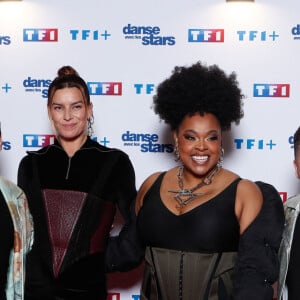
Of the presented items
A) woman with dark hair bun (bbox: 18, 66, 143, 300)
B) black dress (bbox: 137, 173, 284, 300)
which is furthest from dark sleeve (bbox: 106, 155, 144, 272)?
black dress (bbox: 137, 173, 284, 300)

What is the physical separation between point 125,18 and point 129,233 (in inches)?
47.1

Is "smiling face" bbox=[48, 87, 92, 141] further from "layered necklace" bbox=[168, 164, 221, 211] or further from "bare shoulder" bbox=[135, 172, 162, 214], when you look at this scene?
"layered necklace" bbox=[168, 164, 221, 211]

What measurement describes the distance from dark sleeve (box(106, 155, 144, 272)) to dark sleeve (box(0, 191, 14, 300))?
391mm

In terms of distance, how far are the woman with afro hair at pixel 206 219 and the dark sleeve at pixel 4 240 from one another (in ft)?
1.42

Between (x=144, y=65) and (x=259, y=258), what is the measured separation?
134 cm

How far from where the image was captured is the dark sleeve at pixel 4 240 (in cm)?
185

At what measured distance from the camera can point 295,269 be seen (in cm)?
181

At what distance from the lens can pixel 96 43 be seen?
2.79 metres

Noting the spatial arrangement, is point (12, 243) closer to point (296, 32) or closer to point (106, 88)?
point (106, 88)

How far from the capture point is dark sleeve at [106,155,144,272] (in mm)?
2062

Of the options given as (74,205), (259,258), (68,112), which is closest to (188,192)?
(259,258)

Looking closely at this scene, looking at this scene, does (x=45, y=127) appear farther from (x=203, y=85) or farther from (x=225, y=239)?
(x=225, y=239)

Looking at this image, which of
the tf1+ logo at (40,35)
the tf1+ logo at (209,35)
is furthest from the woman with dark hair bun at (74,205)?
the tf1+ logo at (209,35)

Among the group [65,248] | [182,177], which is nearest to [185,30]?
[182,177]
